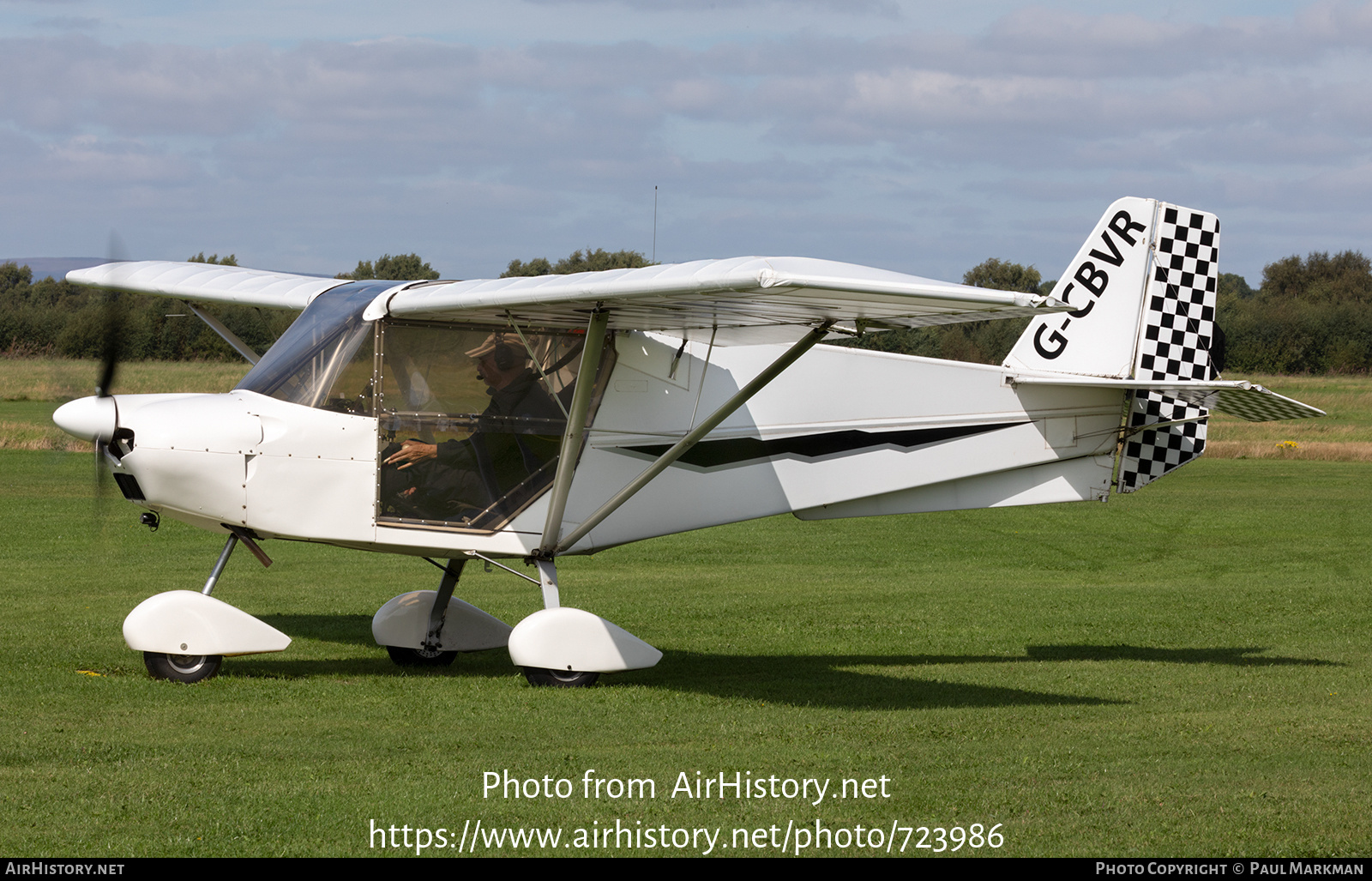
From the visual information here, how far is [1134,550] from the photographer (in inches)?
777

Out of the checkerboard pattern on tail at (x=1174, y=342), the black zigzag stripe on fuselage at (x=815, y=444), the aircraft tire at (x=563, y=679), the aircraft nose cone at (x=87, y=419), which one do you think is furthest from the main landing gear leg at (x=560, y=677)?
the checkerboard pattern on tail at (x=1174, y=342)

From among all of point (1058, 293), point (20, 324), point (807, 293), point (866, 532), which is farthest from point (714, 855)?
point (20, 324)

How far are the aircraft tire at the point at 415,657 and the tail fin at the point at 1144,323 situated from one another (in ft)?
17.4

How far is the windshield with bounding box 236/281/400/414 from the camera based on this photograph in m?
9.12

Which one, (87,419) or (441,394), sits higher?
(441,394)

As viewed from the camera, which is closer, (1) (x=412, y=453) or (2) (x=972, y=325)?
(1) (x=412, y=453)

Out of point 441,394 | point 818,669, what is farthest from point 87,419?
point 818,669

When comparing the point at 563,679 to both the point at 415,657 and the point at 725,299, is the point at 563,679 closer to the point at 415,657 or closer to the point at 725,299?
the point at 415,657

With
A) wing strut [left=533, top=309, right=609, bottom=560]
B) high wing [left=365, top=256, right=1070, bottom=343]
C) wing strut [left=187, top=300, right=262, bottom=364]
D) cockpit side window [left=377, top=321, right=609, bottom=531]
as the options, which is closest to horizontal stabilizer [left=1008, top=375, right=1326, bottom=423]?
high wing [left=365, top=256, right=1070, bottom=343]

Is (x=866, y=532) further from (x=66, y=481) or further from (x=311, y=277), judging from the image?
(x=66, y=481)

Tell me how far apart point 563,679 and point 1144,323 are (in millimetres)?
5770

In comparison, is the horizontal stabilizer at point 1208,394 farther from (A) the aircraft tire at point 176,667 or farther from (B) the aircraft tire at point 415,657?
(A) the aircraft tire at point 176,667

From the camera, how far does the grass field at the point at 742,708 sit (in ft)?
20.0

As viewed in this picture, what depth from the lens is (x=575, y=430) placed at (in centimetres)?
925
